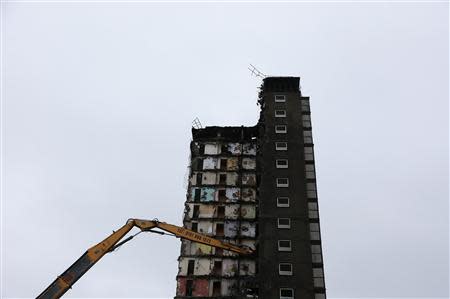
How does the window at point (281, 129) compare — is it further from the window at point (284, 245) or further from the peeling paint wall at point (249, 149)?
the window at point (284, 245)

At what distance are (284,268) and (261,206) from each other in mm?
6584

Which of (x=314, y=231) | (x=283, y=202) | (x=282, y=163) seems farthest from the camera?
(x=282, y=163)

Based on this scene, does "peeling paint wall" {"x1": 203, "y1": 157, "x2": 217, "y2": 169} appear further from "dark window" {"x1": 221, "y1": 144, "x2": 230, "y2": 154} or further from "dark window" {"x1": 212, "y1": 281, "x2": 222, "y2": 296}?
"dark window" {"x1": 212, "y1": 281, "x2": 222, "y2": 296}

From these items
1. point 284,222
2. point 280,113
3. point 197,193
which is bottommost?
point 284,222

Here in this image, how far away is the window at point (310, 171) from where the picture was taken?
48906 mm

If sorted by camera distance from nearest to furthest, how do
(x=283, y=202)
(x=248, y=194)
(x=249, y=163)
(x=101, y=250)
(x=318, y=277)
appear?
1. (x=101, y=250)
2. (x=318, y=277)
3. (x=283, y=202)
4. (x=248, y=194)
5. (x=249, y=163)

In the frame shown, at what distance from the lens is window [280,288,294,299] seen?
41.0 m

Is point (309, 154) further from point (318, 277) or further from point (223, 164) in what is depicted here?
point (318, 277)

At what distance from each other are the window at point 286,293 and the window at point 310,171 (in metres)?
12.5

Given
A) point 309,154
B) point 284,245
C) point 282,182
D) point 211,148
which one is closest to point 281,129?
point 309,154

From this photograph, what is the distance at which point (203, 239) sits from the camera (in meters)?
40.7

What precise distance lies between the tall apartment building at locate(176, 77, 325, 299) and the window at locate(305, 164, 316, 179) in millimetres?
123

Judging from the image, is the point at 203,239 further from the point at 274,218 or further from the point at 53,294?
the point at 53,294

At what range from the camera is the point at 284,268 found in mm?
42594
